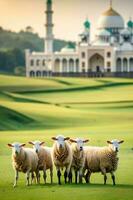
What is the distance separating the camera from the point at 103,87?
93062mm

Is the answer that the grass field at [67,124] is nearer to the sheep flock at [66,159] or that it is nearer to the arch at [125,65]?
the sheep flock at [66,159]

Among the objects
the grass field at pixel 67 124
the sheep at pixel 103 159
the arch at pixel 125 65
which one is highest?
the sheep at pixel 103 159

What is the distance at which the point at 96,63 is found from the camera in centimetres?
13662

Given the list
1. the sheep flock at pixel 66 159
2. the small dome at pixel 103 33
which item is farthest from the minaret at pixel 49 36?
the sheep flock at pixel 66 159

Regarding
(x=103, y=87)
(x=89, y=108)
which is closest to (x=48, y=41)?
(x=103, y=87)

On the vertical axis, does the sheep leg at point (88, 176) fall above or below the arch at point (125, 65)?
above

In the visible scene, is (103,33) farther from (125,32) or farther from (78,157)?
(78,157)

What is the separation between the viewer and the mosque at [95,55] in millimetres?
135000

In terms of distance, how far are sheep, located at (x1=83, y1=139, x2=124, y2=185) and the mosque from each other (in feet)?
367

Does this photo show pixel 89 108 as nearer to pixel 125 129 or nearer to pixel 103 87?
pixel 125 129

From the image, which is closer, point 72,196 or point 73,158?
point 72,196

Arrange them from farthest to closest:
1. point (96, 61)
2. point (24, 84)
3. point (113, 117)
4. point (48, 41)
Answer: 1. point (48, 41)
2. point (96, 61)
3. point (24, 84)
4. point (113, 117)

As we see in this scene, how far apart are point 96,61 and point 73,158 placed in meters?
116

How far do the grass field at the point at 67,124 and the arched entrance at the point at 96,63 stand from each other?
108 ft
